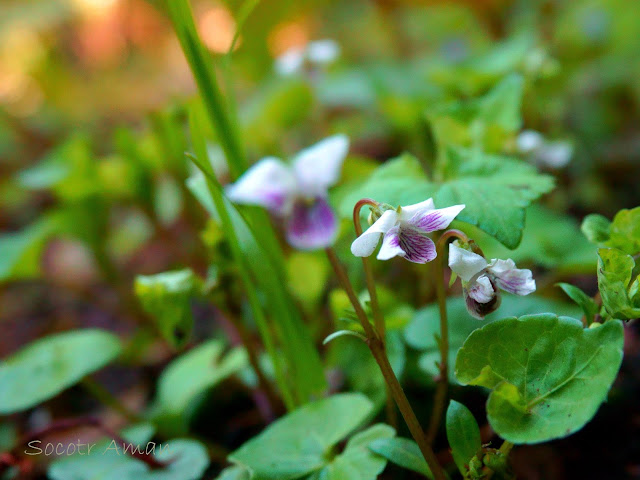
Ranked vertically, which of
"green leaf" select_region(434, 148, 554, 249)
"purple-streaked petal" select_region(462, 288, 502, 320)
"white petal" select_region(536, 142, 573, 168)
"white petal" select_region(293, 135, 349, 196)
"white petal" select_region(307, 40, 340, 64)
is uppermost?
"white petal" select_region(307, 40, 340, 64)

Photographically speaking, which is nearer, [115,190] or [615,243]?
[615,243]

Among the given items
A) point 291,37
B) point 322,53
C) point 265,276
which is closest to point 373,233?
point 265,276

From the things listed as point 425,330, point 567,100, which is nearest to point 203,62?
point 425,330

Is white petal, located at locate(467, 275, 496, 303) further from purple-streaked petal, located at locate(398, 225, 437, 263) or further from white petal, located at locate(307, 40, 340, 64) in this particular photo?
white petal, located at locate(307, 40, 340, 64)

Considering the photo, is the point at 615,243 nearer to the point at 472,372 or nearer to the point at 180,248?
the point at 472,372

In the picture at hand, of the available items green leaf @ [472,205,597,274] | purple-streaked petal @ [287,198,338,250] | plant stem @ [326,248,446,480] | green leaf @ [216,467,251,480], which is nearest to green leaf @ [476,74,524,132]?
green leaf @ [472,205,597,274]

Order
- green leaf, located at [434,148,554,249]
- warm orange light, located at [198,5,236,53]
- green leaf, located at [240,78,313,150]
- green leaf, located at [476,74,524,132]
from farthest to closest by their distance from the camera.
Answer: warm orange light, located at [198,5,236,53], green leaf, located at [240,78,313,150], green leaf, located at [476,74,524,132], green leaf, located at [434,148,554,249]

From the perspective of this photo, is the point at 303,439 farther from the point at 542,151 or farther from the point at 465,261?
the point at 542,151
